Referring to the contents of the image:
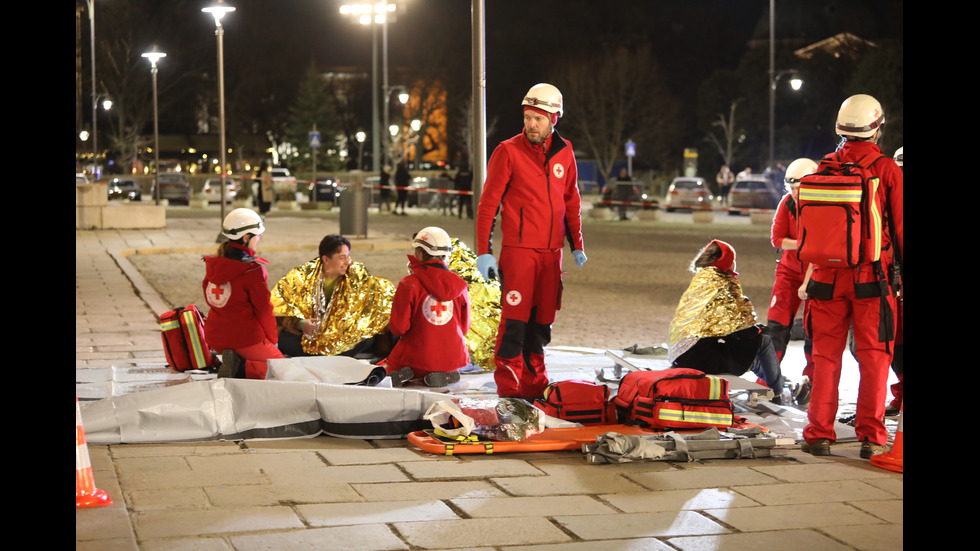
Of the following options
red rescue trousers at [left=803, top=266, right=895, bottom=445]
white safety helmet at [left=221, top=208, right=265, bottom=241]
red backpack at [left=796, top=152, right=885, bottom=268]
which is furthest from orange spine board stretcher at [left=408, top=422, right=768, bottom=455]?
white safety helmet at [left=221, top=208, right=265, bottom=241]

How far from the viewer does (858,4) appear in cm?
8288

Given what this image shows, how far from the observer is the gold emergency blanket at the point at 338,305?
→ 898 cm

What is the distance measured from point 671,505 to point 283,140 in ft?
233

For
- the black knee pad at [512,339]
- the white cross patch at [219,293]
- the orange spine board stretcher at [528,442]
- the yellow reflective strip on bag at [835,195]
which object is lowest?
the orange spine board stretcher at [528,442]

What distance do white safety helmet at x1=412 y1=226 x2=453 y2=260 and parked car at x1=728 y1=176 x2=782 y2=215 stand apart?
3228cm

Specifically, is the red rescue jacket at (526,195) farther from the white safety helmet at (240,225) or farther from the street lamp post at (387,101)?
the street lamp post at (387,101)

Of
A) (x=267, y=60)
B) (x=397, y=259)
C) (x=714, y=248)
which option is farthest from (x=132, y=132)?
(x=714, y=248)

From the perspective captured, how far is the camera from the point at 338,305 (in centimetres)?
907

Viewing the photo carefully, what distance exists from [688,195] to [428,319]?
34.7 m

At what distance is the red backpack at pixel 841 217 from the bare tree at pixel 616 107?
5661cm

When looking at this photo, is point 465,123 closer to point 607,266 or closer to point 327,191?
point 327,191

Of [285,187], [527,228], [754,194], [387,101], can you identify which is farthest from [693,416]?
[387,101]

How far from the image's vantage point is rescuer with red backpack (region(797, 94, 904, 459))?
6.19 m

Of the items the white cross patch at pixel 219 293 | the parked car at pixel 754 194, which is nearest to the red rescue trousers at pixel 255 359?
the white cross patch at pixel 219 293
